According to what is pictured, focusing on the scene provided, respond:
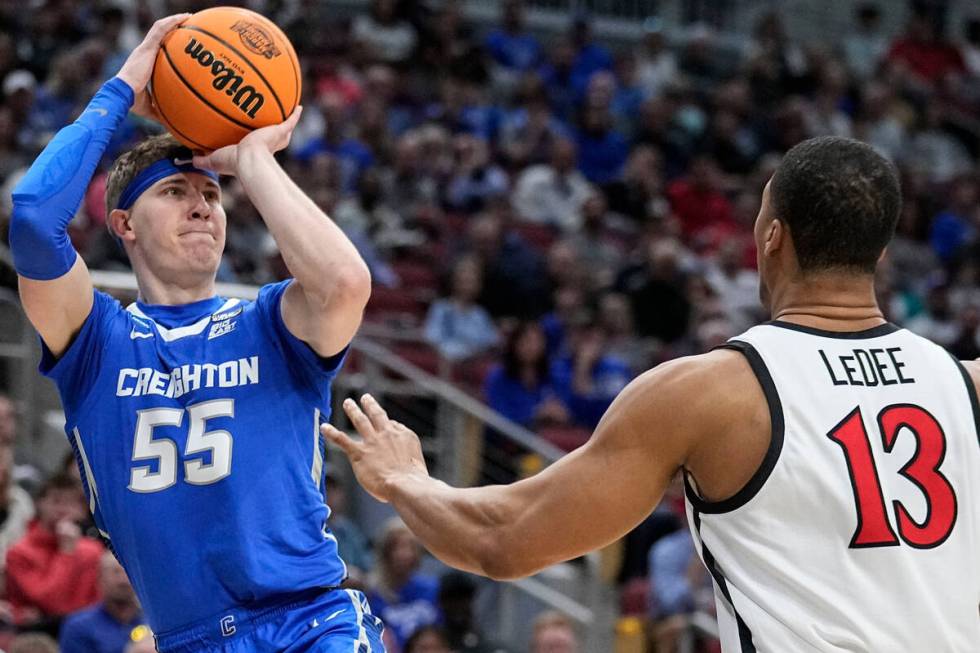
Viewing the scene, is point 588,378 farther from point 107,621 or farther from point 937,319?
point 107,621

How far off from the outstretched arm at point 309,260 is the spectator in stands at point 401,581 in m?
4.71

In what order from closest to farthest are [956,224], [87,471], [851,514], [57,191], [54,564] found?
1. [851,514]
2. [57,191]
3. [87,471]
4. [54,564]
5. [956,224]

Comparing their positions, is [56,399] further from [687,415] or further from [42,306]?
[687,415]

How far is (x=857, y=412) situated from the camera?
3.22 meters

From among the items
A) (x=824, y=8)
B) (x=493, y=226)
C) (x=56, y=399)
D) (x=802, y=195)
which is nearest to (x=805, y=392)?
(x=802, y=195)

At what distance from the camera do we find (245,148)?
14.3 ft

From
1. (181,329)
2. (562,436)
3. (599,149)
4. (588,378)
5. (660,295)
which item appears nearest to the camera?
(181,329)

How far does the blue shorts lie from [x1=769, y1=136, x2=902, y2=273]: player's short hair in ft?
5.43

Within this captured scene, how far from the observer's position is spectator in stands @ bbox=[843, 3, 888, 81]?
18.3 metres

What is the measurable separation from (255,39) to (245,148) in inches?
16.3

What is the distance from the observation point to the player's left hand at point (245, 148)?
14.3 feet

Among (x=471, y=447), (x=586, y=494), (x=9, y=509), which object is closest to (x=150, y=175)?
(x=586, y=494)

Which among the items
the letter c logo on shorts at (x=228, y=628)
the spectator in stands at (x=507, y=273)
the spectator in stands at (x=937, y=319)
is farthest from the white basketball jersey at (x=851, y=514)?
the spectator in stands at (x=937, y=319)

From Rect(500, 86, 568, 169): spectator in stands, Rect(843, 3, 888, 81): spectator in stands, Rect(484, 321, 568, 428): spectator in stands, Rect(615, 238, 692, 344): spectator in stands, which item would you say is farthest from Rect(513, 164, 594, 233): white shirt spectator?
Rect(843, 3, 888, 81): spectator in stands
